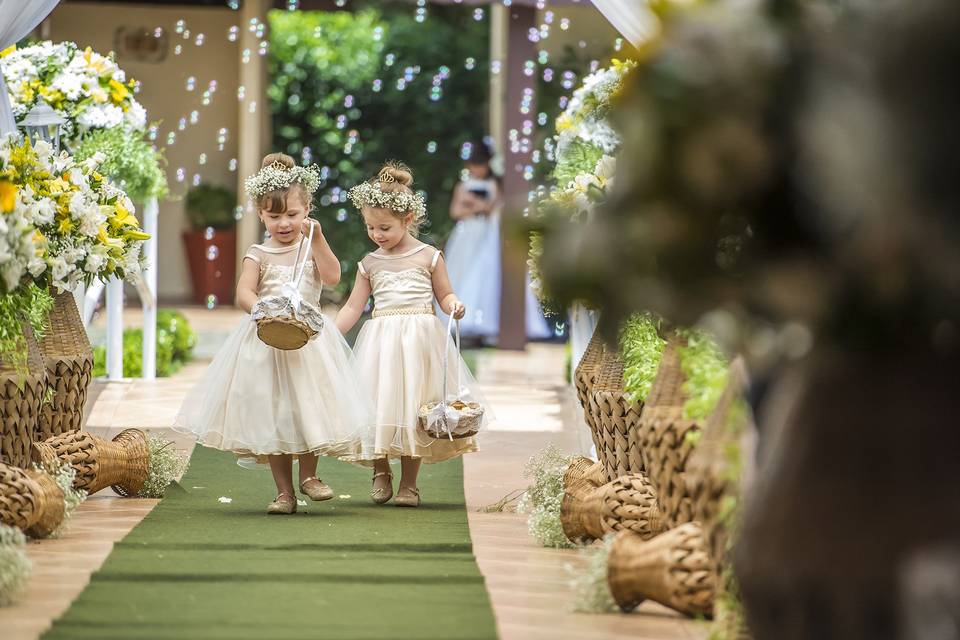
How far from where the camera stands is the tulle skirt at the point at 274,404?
224 inches

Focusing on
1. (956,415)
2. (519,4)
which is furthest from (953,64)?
(519,4)

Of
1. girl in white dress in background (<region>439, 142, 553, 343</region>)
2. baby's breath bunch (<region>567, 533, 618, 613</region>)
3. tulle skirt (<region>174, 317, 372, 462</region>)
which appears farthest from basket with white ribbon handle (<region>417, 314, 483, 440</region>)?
girl in white dress in background (<region>439, 142, 553, 343</region>)

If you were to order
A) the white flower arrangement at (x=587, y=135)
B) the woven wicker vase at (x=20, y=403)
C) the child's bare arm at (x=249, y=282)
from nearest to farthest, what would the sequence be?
the woven wicker vase at (x=20, y=403)
the child's bare arm at (x=249, y=282)
the white flower arrangement at (x=587, y=135)

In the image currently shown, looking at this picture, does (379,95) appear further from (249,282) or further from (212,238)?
(249,282)

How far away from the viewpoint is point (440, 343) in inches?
242

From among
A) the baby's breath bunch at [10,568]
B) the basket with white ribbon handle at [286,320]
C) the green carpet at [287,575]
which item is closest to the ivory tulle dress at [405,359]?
the green carpet at [287,575]

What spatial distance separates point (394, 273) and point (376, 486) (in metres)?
0.89

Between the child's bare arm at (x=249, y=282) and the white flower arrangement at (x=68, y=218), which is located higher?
the white flower arrangement at (x=68, y=218)

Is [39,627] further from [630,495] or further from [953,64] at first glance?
[953,64]

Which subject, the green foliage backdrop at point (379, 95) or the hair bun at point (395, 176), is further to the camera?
the green foliage backdrop at point (379, 95)

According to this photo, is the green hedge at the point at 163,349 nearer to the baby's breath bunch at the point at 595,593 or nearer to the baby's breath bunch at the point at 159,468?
the baby's breath bunch at the point at 159,468

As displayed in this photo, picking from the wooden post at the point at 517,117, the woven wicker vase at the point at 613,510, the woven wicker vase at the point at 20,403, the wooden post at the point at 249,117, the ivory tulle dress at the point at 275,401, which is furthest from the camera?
the wooden post at the point at 249,117

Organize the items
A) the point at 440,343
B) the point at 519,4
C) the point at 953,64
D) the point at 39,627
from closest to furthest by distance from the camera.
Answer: the point at 953,64, the point at 39,627, the point at 440,343, the point at 519,4

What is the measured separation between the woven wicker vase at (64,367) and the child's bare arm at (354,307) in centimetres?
106
